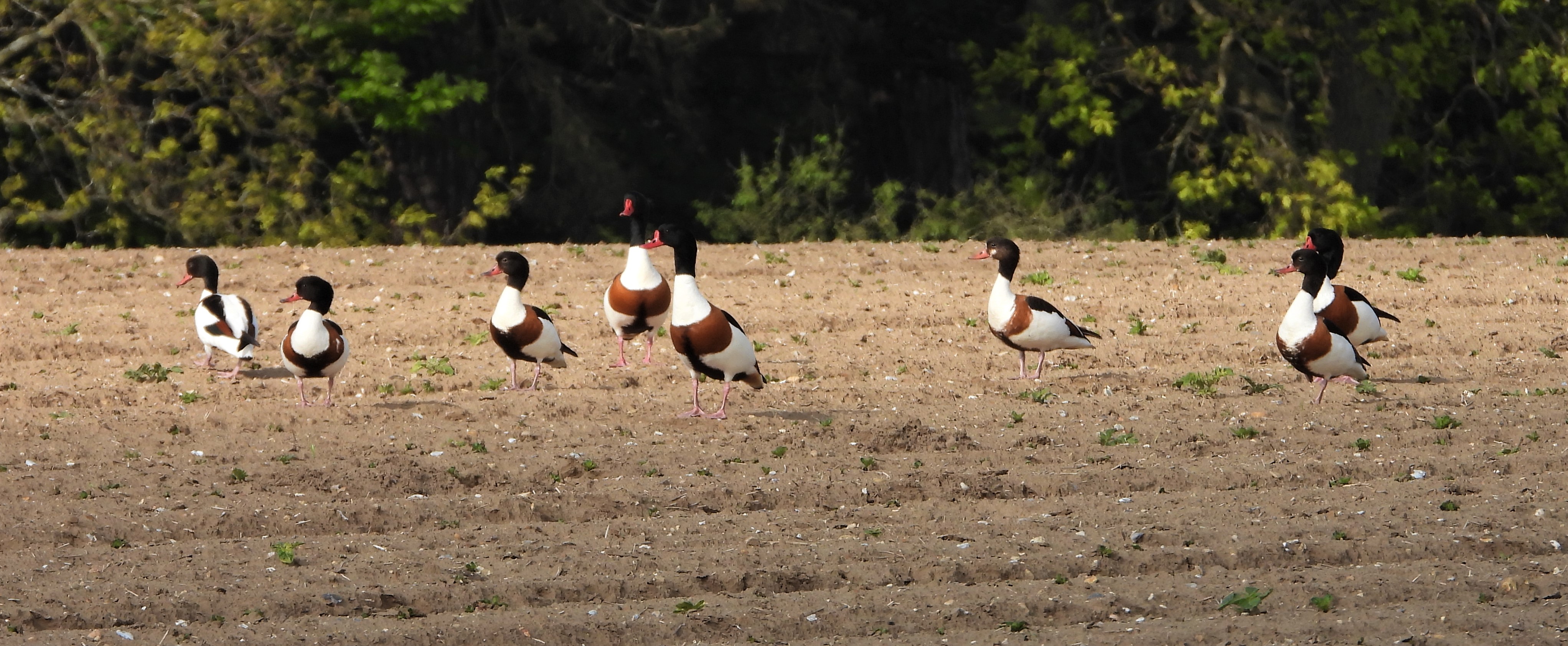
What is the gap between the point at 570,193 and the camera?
97.4ft

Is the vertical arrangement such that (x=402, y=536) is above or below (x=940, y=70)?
below

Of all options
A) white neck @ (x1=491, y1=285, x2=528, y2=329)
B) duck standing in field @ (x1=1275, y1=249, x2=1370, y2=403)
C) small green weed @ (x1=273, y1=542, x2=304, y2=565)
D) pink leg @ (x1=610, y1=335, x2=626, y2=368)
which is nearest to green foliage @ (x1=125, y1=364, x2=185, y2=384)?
white neck @ (x1=491, y1=285, x2=528, y2=329)

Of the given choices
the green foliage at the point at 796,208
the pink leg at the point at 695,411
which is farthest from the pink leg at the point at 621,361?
the green foliage at the point at 796,208

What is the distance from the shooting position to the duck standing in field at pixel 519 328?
12781mm

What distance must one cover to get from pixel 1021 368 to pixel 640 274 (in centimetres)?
295

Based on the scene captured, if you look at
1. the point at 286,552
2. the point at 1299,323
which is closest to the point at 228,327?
the point at 286,552

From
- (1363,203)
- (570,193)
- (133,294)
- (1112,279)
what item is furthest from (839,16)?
(133,294)

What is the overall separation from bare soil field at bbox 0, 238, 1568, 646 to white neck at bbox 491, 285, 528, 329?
1.76 ft

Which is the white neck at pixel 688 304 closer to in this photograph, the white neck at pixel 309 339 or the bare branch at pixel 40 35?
the white neck at pixel 309 339

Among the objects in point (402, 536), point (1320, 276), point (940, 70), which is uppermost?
point (940, 70)

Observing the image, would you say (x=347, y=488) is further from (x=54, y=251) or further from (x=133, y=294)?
(x=54, y=251)

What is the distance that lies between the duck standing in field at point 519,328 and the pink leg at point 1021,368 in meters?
3.38

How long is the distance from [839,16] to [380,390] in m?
18.0

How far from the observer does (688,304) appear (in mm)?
11391
